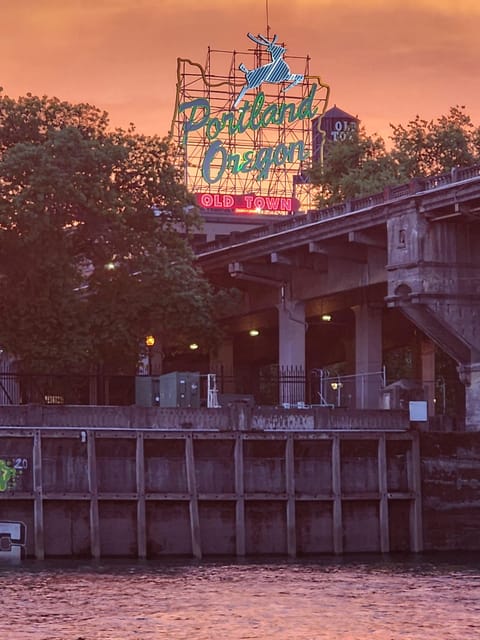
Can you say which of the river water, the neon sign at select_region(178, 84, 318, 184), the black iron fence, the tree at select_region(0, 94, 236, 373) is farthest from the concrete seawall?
the neon sign at select_region(178, 84, 318, 184)

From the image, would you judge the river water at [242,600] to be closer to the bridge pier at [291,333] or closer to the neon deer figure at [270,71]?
the bridge pier at [291,333]

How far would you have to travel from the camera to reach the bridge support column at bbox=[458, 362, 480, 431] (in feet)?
254

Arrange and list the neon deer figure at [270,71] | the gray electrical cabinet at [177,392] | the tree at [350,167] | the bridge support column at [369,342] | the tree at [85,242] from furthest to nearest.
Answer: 1. the neon deer figure at [270,71]
2. the tree at [350,167]
3. the bridge support column at [369,342]
4. the tree at [85,242]
5. the gray electrical cabinet at [177,392]

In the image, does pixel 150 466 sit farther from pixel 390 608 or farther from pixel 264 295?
pixel 264 295

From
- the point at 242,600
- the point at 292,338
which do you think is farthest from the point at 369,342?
the point at 242,600

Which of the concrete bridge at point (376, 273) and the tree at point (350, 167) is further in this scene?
the tree at point (350, 167)

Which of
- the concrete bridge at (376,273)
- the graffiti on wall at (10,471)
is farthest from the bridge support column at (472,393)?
the graffiti on wall at (10,471)

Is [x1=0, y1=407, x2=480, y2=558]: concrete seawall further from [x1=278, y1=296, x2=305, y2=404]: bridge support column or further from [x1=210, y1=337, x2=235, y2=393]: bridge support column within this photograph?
[x1=210, y1=337, x2=235, y2=393]: bridge support column

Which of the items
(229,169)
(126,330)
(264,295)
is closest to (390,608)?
(126,330)

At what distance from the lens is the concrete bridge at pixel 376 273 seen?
7719cm

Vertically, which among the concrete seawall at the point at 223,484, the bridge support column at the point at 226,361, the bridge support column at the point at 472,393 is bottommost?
the concrete seawall at the point at 223,484

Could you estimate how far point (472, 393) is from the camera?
7831 centimetres

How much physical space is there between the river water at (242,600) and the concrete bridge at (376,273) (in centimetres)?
1463

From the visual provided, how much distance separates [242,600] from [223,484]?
16.8 m
